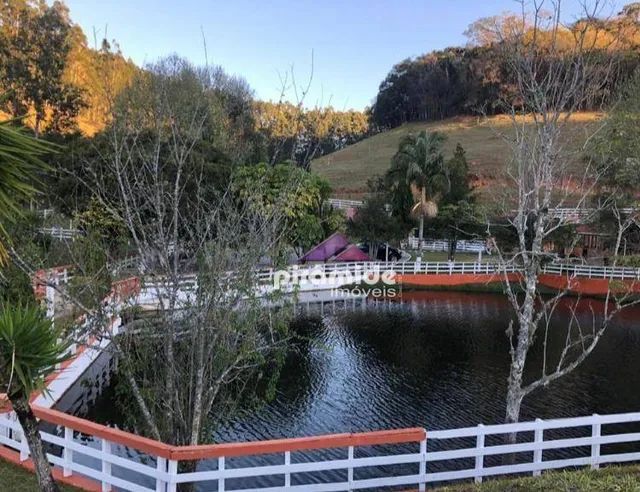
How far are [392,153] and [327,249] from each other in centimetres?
4761

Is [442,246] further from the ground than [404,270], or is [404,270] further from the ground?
[442,246]

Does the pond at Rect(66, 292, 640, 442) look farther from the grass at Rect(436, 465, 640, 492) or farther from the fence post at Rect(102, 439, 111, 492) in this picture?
the fence post at Rect(102, 439, 111, 492)

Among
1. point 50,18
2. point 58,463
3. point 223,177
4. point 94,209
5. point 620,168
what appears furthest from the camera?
point 50,18

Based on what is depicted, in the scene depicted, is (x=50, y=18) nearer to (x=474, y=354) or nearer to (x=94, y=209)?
(x=94, y=209)

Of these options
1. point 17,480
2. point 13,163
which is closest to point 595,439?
point 17,480

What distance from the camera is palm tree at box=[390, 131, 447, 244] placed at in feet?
94.7

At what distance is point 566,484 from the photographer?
19.3 feet

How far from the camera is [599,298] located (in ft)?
83.6

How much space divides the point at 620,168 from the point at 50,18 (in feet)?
117

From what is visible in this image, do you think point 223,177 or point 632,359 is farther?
point 223,177

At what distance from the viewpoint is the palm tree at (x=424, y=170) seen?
28859 mm

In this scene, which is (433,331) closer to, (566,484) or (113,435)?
(566,484)

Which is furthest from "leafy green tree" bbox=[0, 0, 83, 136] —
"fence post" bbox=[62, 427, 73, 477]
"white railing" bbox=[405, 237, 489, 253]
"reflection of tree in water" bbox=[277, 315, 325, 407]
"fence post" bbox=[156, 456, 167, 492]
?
"fence post" bbox=[156, 456, 167, 492]

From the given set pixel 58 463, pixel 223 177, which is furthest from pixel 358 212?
pixel 58 463
